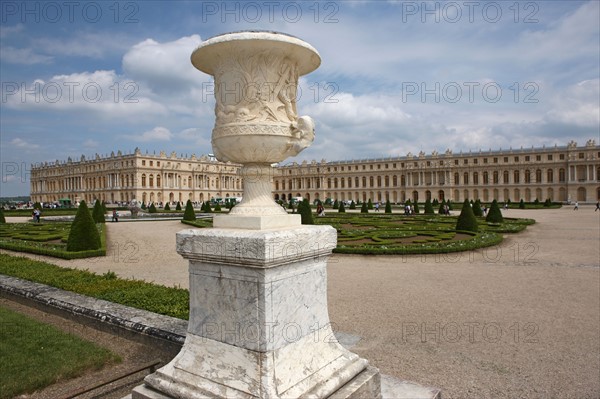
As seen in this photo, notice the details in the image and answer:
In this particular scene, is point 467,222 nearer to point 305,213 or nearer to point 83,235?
point 305,213

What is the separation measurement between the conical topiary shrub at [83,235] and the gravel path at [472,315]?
92cm

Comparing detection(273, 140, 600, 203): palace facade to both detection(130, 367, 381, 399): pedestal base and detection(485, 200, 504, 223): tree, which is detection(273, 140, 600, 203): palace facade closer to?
detection(485, 200, 504, 223): tree

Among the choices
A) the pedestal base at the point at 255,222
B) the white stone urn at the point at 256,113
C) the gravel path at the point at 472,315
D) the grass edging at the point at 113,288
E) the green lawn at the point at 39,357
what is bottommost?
the gravel path at the point at 472,315

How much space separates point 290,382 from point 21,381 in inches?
93.1

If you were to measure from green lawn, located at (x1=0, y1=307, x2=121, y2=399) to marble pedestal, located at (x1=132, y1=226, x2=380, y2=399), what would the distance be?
4.23 ft

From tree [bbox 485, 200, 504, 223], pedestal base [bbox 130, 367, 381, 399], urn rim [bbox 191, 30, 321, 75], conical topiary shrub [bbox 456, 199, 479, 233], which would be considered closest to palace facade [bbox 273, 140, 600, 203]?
tree [bbox 485, 200, 504, 223]

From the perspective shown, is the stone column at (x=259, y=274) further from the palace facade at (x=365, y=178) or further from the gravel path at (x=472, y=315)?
the palace facade at (x=365, y=178)

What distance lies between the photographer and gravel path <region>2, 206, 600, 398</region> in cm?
375

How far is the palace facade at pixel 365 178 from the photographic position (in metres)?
62.1

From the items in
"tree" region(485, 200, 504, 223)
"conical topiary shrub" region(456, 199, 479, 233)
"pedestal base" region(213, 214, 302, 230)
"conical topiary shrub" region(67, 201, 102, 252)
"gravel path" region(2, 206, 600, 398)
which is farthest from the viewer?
"tree" region(485, 200, 504, 223)

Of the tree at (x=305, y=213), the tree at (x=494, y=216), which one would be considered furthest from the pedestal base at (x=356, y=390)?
the tree at (x=494, y=216)

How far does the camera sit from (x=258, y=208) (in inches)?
97.7

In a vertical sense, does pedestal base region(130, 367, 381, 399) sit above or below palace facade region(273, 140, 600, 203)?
below

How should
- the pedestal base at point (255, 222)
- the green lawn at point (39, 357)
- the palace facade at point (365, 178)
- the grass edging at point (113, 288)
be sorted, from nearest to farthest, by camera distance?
the pedestal base at point (255, 222) → the green lawn at point (39, 357) → the grass edging at point (113, 288) → the palace facade at point (365, 178)
